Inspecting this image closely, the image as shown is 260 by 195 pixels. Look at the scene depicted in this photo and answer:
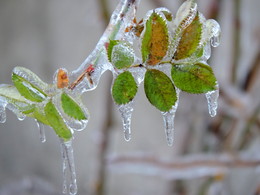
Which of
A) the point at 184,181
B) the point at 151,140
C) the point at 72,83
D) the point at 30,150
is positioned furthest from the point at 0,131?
the point at 72,83

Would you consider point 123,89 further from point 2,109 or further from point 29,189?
point 29,189

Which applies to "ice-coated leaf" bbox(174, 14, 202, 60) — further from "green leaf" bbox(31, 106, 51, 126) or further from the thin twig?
the thin twig

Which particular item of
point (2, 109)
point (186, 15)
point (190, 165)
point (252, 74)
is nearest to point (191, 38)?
point (186, 15)

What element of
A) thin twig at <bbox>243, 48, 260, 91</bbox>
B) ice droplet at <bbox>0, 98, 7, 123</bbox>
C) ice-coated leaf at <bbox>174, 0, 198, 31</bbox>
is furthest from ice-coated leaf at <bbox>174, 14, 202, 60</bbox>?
thin twig at <bbox>243, 48, 260, 91</bbox>

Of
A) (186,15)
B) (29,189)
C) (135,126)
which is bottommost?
(29,189)

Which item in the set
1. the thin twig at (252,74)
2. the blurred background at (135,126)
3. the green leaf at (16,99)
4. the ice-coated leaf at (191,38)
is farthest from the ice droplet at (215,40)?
the thin twig at (252,74)

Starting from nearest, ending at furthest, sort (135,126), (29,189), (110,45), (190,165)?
(110,45), (190,165), (29,189), (135,126)
